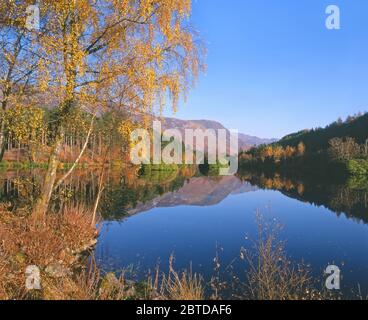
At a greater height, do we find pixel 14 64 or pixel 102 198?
pixel 14 64

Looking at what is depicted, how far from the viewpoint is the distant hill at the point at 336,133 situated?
146288mm

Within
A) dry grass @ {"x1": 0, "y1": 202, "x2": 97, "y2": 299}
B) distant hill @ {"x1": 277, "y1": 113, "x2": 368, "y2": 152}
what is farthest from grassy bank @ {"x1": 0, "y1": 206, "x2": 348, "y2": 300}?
distant hill @ {"x1": 277, "y1": 113, "x2": 368, "y2": 152}

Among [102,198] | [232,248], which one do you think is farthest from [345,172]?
[232,248]

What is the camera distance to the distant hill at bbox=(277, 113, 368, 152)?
480ft

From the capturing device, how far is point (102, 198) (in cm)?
3366

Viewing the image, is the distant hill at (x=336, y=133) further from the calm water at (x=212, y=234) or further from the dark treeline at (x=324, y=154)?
the calm water at (x=212, y=234)

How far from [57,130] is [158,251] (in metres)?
7.44

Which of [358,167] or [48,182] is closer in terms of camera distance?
[48,182]

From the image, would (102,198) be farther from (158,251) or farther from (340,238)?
(340,238)

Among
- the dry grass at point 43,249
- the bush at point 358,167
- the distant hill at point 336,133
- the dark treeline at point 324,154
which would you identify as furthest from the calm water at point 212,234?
the distant hill at point 336,133

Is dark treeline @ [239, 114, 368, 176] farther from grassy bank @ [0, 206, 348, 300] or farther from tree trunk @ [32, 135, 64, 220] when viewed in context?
tree trunk @ [32, 135, 64, 220]

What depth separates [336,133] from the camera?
537ft

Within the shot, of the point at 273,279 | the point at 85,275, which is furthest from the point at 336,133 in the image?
the point at 273,279

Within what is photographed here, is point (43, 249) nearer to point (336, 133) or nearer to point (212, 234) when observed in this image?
point (212, 234)
